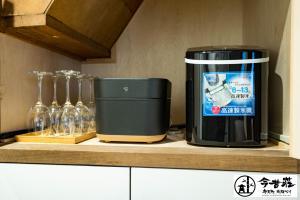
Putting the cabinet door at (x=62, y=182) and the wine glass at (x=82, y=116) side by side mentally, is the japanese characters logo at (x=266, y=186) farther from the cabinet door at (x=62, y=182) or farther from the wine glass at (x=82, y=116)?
the wine glass at (x=82, y=116)

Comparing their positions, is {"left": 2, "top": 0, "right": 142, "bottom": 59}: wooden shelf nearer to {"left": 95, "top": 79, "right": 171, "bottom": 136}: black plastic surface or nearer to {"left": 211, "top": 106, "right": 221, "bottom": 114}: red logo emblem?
{"left": 95, "top": 79, "right": 171, "bottom": 136}: black plastic surface

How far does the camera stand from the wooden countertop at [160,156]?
2.46ft

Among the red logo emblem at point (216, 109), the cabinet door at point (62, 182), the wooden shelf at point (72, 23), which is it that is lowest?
the cabinet door at point (62, 182)

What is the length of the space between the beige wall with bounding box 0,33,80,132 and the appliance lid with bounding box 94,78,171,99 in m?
0.33

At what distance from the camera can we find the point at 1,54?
961mm

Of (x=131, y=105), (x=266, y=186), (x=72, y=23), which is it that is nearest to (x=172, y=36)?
(x=72, y=23)

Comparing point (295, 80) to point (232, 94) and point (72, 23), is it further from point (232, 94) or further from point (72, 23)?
point (72, 23)

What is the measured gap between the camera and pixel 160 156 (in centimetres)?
78

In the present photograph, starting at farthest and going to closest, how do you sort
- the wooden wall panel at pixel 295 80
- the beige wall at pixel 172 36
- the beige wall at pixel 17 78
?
1. the beige wall at pixel 172 36
2. the beige wall at pixel 17 78
3. the wooden wall panel at pixel 295 80

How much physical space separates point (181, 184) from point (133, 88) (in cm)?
31

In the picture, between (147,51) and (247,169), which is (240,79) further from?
(147,51)

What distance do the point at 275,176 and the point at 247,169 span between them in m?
0.07

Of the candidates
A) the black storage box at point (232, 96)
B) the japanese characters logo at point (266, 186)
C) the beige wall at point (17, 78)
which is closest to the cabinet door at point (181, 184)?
the japanese characters logo at point (266, 186)

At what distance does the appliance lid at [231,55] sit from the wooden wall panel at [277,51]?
0.23 feet
